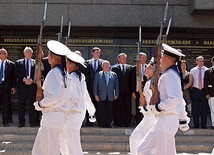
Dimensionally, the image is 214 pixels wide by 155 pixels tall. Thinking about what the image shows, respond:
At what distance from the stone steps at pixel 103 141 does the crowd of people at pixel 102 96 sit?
45cm

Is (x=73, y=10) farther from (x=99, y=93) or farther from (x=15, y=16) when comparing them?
(x=99, y=93)

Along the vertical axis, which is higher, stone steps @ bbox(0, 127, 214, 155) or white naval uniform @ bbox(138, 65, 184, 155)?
white naval uniform @ bbox(138, 65, 184, 155)

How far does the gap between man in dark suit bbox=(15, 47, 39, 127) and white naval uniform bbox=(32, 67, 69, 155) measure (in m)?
5.50

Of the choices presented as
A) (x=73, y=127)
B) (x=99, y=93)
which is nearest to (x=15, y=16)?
(x=99, y=93)

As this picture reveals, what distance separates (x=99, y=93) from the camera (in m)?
13.0

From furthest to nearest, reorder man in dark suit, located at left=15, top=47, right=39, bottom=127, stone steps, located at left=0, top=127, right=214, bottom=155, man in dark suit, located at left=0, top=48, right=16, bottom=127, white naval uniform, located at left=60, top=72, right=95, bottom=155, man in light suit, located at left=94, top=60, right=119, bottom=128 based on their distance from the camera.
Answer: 1. man in light suit, located at left=94, top=60, right=119, bottom=128
2. man in dark suit, located at left=0, top=48, right=16, bottom=127
3. man in dark suit, located at left=15, top=47, right=39, bottom=127
4. stone steps, located at left=0, top=127, right=214, bottom=155
5. white naval uniform, located at left=60, top=72, right=95, bottom=155

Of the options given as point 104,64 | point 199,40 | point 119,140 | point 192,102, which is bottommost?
point 119,140

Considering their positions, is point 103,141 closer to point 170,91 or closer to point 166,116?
point 166,116

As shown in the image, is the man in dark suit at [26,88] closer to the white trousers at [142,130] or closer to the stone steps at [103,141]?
the stone steps at [103,141]

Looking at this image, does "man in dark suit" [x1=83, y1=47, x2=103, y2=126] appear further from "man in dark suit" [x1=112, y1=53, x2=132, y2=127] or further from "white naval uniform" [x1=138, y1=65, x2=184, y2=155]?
"white naval uniform" [x1=138, y1=65, x2=184, y2=155]

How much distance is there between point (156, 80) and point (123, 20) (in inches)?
355

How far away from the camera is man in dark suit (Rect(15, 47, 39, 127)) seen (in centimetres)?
1252

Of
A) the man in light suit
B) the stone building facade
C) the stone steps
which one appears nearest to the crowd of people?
the man in light suit

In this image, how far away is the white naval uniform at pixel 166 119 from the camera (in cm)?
657
